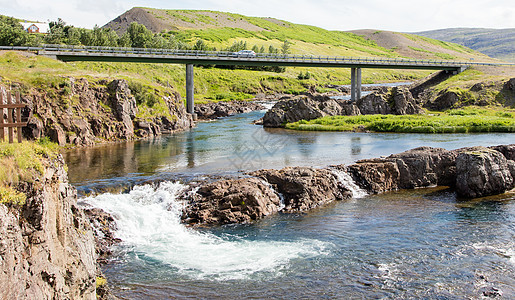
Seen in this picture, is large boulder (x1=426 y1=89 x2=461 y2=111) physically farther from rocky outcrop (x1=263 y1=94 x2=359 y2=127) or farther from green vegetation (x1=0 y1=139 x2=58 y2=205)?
green vegetation (x1=0 y1=139 x2=58 y2=205)

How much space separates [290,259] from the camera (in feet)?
78.5

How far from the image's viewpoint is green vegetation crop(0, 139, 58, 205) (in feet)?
45.9

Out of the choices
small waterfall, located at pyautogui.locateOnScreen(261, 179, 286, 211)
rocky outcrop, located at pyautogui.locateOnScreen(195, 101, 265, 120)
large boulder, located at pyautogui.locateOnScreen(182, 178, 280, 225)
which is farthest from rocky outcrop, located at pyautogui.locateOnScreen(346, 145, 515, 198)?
rocky outcrop, located at pyautogui.locateOnScreen(195, 101, 265, 120)

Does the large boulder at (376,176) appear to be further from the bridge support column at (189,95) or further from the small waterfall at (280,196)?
the bridge support column at (189,95)

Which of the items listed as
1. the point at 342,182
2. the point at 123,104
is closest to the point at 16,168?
the point at 342,182

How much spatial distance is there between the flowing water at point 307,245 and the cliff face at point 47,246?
460 centimetres

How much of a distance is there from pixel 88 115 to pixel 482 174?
46.8m

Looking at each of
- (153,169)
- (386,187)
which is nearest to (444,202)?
(386,187)

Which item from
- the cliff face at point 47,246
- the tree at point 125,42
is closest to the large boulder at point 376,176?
the cliff face at point 47,246

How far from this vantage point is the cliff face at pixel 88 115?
54.3 meters

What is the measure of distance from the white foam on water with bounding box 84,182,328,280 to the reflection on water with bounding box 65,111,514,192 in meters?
5.63

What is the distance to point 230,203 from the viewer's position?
31453 millimetres

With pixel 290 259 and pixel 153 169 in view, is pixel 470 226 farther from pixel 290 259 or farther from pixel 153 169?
pixel 153 169

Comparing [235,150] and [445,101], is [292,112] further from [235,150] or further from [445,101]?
[445,101]
